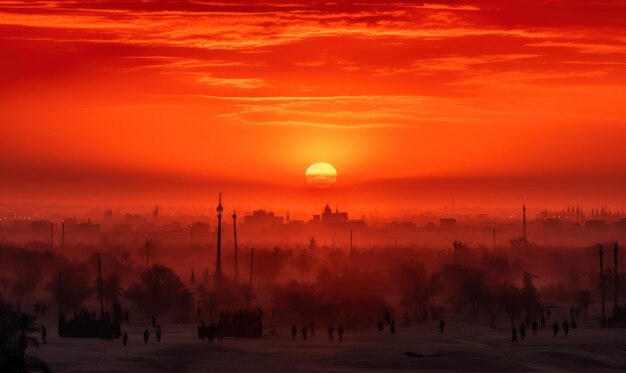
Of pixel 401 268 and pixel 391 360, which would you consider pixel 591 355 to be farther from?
pixel 401 268

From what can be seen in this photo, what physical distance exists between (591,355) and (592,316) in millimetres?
35566

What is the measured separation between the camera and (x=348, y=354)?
77562 millimetres

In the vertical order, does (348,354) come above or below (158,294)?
below

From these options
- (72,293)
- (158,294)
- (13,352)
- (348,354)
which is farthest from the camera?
(72,293)

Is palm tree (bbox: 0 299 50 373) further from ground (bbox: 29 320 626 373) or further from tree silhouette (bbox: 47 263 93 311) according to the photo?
tree silhouette (bbox: 47 263 93 311)

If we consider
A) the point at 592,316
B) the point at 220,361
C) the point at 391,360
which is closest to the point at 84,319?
the point at 220,361

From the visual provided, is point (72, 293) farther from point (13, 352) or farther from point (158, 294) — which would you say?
point (13, 352)

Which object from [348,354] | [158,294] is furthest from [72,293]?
[348,354]

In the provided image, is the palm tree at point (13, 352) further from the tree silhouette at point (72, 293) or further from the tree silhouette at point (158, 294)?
the tree silhouette at point (72, 293)

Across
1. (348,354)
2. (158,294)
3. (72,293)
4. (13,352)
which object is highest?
(72,293)

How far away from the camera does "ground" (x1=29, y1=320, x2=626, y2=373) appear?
73.0 meters

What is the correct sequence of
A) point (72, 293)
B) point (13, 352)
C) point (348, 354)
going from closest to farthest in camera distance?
point (13, 352)
point (348, 354)
point (72, 293)

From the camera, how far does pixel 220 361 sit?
249 feet

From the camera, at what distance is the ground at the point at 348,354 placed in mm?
73000
